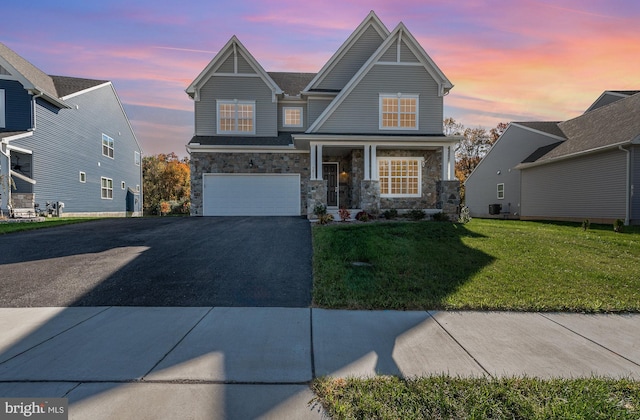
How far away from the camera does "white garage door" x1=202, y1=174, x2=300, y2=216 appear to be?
16844mm

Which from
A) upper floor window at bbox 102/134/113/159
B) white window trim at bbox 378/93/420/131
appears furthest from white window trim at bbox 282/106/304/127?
upper floor window at bbox 102/134/113/159

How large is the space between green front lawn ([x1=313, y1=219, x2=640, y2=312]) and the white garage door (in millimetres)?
7141

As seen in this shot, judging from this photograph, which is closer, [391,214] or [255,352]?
[255,352]

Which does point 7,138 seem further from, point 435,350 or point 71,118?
point 435,350

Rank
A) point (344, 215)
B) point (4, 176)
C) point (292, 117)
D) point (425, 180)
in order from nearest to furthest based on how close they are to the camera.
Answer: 1. point (344, 215)
2. point (4, 176)
3. point (425, 180)
4. point (292, 117)

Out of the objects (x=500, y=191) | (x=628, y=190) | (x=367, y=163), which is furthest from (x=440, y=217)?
(x=500, y=191)

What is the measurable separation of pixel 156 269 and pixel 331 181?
11.8 metres

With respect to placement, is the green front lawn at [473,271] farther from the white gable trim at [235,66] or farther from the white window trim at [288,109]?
the white gable trim at [235,66]

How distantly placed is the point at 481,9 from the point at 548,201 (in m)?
14.1

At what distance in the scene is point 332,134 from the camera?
14.1m

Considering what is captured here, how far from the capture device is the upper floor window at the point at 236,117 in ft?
57.9

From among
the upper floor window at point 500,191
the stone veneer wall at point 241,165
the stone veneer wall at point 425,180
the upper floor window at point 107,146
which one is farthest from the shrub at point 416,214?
the upper floor window at point 107,146

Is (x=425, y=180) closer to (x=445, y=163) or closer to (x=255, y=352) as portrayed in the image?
(x=445, y=163)

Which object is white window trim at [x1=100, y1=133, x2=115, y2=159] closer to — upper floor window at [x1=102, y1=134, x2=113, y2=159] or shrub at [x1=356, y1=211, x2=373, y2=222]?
upper floor window at [x1=102, y1=134, x2=113, y2=159]
